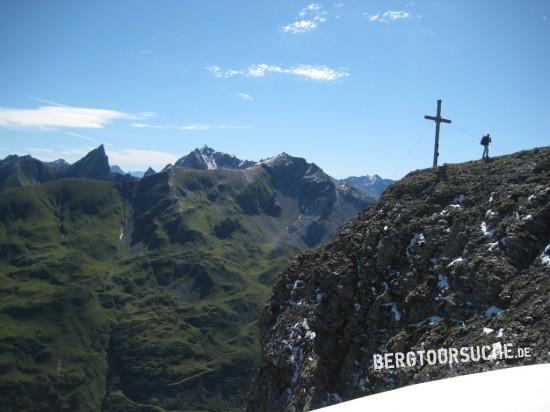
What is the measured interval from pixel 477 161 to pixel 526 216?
1271cm

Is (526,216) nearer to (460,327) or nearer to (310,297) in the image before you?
(460,327)

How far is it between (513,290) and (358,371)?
12.5m

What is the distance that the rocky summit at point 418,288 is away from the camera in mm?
26297

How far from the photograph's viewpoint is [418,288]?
1288 inches

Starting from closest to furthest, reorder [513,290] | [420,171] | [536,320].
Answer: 1. [536,320]
2. [513,290]
3. [420,171]

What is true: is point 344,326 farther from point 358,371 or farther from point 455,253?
point 455,253

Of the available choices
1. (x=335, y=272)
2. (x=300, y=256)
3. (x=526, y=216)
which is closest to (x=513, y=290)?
(x=526, y=216)

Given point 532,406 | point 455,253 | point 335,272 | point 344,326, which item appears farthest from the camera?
point 335,272

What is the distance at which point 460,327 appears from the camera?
27406 mm

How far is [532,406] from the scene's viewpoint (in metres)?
9.02

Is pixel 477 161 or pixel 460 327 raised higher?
pixel 477 161

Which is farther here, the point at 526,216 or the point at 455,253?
the point at 455,253

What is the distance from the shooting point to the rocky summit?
1035 inches

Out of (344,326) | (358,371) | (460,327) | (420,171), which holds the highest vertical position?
(420,171)
